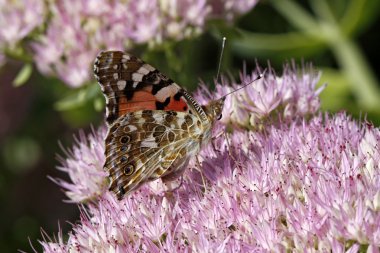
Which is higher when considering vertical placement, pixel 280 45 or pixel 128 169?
pixel 280 45

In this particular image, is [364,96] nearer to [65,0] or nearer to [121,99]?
[65,0]

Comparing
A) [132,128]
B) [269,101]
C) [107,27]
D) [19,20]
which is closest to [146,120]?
[132,128]

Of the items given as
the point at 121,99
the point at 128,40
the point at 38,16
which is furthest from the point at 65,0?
the point at 121,99

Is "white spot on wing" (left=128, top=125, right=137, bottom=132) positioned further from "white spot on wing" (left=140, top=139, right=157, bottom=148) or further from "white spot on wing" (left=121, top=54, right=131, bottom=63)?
"white spot on wing" (left=121, top=54, right=131, bottom=63)

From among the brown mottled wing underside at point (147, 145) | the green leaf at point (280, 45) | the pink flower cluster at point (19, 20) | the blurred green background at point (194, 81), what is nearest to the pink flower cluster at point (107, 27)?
the pink flower cluster at point (19, 20)

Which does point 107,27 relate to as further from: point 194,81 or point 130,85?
point 130,85

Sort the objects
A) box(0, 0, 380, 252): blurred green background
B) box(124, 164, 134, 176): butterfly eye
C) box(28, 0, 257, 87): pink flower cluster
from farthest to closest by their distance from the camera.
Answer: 1. box(0, 0, 380, 252): blurred green background
2. box(28, 0, 257, 87): pink flower cluster
3. box(124, 164, 134, 176): butterfly eye

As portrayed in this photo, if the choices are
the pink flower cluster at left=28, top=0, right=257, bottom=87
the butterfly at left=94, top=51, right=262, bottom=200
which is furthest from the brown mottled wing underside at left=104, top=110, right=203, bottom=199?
the pink flower cluster at left=28, top=0, right=257, bottom=87
